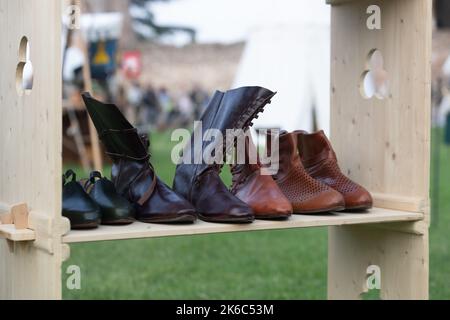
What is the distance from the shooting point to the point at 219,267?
350cm

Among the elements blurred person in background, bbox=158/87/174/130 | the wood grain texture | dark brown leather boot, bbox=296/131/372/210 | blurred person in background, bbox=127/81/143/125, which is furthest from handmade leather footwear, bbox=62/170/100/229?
blurred person in background, bbox=158/87/174/130

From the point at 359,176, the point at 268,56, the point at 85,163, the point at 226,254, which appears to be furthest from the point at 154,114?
the point at 359,176

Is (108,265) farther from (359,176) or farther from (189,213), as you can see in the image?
(189,213)

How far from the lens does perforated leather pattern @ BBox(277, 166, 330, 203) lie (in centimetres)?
186

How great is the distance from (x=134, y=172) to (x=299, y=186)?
16.9 inches

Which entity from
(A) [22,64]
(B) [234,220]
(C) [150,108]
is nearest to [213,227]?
(B) [234,220]

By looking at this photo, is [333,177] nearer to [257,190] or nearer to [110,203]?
[257,190]

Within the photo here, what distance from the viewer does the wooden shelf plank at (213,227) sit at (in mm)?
1526

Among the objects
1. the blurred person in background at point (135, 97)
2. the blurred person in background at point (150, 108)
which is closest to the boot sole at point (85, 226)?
the blurred person in background at point (135, 97)

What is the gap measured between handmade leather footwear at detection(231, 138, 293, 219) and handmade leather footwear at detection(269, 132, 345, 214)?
9 cm

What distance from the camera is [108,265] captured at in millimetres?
3557

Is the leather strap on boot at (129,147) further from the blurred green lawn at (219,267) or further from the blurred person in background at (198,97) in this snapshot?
the blurred person in background at (198,97)

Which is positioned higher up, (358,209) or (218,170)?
(218,170)
